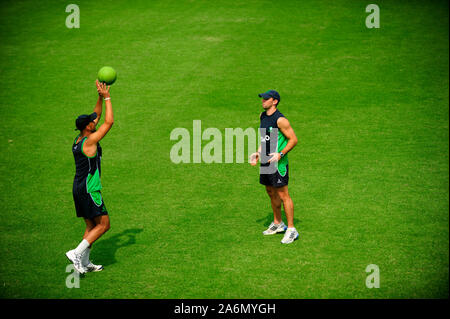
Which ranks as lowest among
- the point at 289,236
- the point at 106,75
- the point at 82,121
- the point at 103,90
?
the point at 289,236

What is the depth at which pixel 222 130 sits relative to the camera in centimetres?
1271

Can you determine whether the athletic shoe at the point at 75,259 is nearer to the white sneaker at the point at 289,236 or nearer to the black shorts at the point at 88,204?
the black shorts at the point at 88,204

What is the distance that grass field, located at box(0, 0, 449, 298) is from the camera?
713 centimetres

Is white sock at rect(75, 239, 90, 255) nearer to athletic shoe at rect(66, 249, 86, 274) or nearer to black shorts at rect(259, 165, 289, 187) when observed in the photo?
athletic shoe at rect(66, 249, 86, 274)

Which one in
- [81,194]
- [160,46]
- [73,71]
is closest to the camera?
[81,194]

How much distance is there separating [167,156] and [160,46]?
7.39 m

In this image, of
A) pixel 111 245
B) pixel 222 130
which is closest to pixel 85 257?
pixel 111 245

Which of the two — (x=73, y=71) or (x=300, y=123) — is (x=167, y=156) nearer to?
(x=300, y=123)

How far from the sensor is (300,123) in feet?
42.4

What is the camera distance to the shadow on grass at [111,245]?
7588 mm

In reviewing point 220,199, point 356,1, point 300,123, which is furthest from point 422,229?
point 356,1

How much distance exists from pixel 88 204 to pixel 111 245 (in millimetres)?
1422

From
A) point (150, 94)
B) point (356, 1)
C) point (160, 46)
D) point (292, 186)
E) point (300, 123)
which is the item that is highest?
point (356, 1)

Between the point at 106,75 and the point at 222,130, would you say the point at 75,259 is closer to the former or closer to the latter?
the point at 106,75
